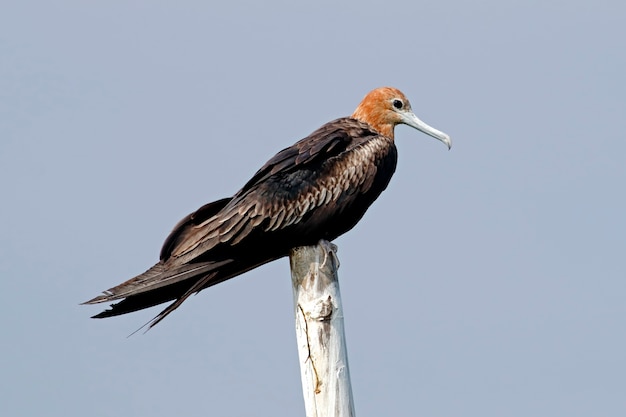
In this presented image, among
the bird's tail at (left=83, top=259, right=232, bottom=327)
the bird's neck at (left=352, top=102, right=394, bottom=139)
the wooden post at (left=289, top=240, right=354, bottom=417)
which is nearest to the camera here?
the wooden post at (left=289, top=240, right=354, bottom=417)

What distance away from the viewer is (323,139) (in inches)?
298

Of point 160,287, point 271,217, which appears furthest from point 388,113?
point 160,287

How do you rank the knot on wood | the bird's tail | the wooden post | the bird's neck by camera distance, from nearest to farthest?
the wooden post
the knot on wood
the bird's tail
the bird's neck

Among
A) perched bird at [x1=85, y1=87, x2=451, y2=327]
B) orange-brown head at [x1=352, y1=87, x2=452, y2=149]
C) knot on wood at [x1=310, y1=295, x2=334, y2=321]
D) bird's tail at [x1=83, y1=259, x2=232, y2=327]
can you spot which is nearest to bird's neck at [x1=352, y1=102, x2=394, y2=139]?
orange-brown head at [x1=352, y1=87, x2=452, y2=149]

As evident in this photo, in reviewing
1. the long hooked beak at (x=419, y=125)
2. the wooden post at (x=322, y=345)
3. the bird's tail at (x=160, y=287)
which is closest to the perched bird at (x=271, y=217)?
the bird's tail at (x=160, y=287)

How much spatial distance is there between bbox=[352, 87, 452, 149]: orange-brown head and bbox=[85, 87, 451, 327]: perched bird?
24.5 inches

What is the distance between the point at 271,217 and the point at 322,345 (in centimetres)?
113

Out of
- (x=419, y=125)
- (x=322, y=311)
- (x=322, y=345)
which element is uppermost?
(x=419, y=125)

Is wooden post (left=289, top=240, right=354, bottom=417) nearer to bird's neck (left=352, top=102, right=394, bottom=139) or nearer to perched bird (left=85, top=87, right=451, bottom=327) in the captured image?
perched bird (left=85, top=87, right=451, bottom=327)

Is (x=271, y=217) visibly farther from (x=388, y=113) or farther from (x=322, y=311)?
(x=388, y=113)

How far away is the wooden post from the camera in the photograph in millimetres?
6336

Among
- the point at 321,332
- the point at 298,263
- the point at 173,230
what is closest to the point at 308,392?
the point at 321,332

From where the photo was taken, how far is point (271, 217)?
727 cm

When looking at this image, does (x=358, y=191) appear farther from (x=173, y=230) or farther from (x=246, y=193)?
(x=173, y=230)
